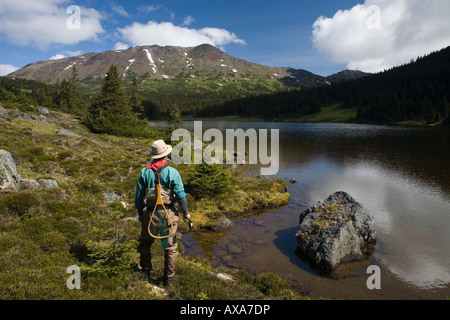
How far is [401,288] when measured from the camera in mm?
10836

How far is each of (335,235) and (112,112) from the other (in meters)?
48.7

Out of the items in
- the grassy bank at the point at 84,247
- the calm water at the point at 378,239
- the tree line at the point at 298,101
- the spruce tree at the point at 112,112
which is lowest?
the calm water at the point at 378,239

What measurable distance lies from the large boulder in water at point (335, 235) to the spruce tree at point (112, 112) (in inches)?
1561

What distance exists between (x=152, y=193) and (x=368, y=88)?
8428 inches

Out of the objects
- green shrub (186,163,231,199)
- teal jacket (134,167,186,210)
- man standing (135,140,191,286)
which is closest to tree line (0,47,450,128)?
green shrub (186,163,231,199)

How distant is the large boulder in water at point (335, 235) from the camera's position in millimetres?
12508

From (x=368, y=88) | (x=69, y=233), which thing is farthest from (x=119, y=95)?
(x=368, y=88)

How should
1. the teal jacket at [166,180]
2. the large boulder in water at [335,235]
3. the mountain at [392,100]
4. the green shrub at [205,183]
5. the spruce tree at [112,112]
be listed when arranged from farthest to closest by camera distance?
the mountain at [392,100] → the spruce tree at [112,112] → the green shrub at [205,183] → the large boulder in water at [335,235] → the teal jacket at [166,180]

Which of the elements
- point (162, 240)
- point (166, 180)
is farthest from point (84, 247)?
point (166, 180)

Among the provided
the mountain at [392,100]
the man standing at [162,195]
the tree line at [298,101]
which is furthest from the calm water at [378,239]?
the mountain at [392,100]

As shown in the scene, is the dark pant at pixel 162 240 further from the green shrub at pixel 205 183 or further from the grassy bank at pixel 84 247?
the green shrub at pixel 205 183

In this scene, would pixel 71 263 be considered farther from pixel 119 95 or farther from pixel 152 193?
pixel 119 95

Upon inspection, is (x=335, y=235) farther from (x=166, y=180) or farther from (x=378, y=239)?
(x=166, y=180)

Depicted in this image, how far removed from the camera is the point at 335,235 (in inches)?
519
